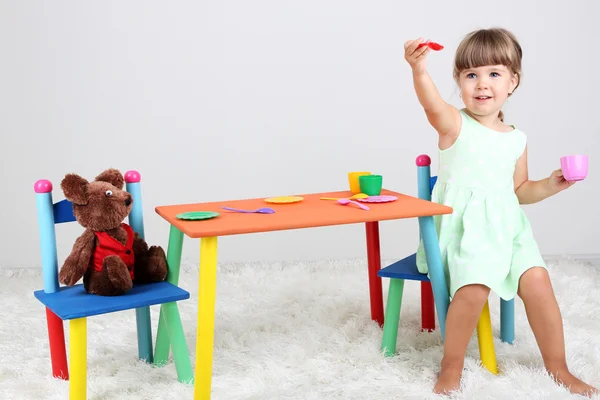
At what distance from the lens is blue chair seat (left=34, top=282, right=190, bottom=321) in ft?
5.55

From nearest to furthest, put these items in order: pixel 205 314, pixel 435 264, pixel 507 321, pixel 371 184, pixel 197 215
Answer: pixel 205 314
pixel 197 215
pixel 435 264
pixel 371 184
pixel 507 321

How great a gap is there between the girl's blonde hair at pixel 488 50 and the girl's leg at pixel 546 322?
0.56 meters

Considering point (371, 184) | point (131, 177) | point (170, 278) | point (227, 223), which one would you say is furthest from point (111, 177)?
point (371, 184)

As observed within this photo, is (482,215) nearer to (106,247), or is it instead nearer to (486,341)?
(486,341)

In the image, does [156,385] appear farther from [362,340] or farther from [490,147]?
[490,147]

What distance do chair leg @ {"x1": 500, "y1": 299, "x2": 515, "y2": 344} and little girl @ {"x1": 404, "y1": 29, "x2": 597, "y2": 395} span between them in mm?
257

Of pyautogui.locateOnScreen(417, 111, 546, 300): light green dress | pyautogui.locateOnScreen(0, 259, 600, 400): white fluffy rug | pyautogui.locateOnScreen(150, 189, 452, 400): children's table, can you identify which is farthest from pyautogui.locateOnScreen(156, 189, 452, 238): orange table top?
pyautogui.locateOnScreen(0, 259, 600, 400): white fluffy rug

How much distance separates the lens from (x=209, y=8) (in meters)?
3.27

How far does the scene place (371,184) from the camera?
207 cm

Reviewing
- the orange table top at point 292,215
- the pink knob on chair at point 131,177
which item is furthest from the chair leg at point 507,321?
the pink knob on chair at point 131,177

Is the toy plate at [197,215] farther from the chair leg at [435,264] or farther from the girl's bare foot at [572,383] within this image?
the girl's bare foot at [572,383]

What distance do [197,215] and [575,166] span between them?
92cm

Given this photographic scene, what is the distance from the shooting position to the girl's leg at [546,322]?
1871 mm

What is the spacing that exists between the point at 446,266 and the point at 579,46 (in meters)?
1.82
